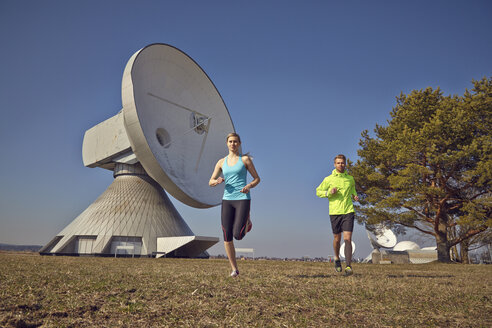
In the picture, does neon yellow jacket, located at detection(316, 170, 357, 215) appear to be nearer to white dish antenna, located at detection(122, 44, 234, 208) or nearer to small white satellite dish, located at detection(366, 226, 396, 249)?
white dish antenna, located at detection(122, 44, 234, 208)

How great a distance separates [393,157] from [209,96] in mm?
13638

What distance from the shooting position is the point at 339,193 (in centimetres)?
653

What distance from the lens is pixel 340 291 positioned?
3.74 meters

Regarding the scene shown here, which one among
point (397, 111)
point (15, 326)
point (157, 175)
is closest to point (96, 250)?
point (157, 175)

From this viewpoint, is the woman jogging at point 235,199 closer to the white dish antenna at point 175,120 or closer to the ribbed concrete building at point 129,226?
the white dish antenna at point 175,120

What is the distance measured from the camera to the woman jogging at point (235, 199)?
4873 millimetres

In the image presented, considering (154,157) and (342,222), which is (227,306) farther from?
(154,157)

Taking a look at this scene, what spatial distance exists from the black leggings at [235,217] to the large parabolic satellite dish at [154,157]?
1365 centimetres

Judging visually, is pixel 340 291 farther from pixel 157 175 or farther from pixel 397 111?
pixel 397 111

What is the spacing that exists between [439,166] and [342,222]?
46.8 ft

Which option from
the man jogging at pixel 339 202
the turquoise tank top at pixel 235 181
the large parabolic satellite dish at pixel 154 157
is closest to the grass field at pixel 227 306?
the turquoise tank top at pixel 235 181

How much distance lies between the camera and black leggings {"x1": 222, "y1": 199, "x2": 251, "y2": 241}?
15.9 ft

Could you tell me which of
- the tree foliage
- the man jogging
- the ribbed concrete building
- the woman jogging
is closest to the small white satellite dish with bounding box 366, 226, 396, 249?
the tree foliage

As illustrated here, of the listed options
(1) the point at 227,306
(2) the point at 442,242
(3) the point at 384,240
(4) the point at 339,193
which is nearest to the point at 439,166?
(2) the point at 442,242
